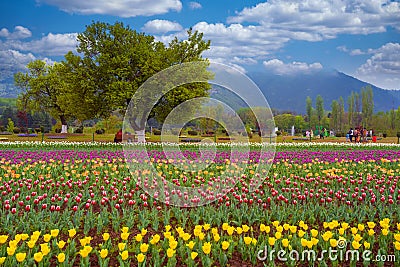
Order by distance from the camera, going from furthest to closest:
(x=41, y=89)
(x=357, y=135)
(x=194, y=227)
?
(x=41, y=89), (x=357, y=135), (x=194, y=227)

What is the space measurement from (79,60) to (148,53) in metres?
5.27

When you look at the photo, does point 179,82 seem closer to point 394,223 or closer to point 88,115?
point 88,115

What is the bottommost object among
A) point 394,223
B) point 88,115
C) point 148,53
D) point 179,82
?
point 394,223

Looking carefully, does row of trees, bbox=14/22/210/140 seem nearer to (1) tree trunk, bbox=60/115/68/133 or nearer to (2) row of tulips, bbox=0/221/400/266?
(1) tree trunk, bbox=60/115/68/133

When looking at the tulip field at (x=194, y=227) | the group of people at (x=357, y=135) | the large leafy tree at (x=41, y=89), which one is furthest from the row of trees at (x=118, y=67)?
the large leafy tree at (x=41, y=89)

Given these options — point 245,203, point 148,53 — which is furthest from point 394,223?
point 148,53

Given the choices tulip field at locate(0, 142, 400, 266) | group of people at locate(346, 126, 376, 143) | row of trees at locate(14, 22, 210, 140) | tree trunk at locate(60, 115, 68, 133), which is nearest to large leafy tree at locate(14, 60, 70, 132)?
tree trunk at locate(60, 115, 68, 133)

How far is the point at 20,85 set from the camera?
54188 millimetres

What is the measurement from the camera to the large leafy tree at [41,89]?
50562 millimetres

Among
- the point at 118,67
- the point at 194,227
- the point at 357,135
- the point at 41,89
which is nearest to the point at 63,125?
the point at 41,89

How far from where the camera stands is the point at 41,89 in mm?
51781

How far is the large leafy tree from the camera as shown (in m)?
50.6

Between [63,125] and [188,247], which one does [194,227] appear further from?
[63,125]

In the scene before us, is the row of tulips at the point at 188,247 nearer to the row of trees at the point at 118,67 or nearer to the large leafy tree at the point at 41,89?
the row of trees at the point at 118,67
